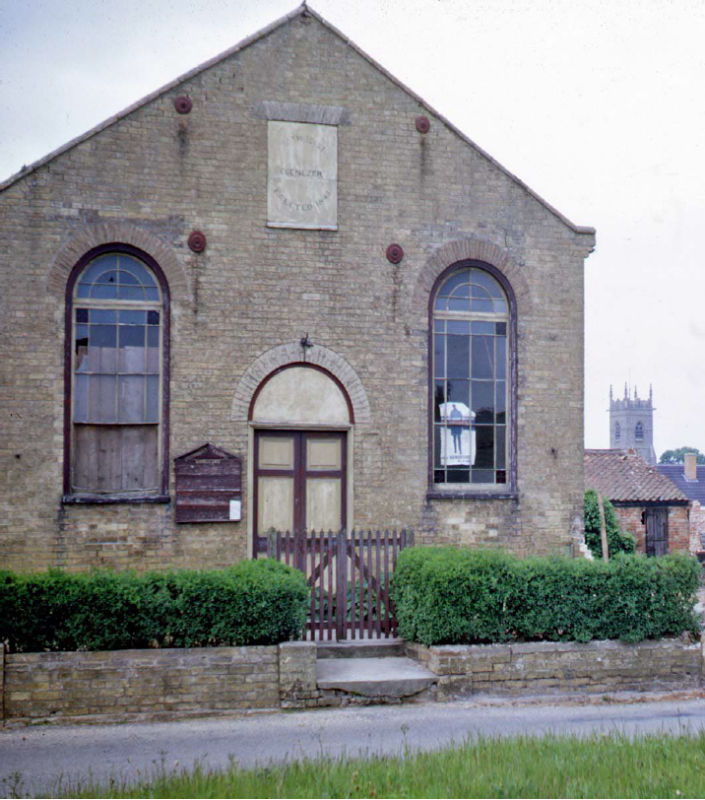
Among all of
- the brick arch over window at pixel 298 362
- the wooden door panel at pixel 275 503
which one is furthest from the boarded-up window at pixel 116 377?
the wooden door panel at pixel 275 503

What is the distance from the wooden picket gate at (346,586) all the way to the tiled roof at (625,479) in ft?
70.4

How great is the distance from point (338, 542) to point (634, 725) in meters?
4.10

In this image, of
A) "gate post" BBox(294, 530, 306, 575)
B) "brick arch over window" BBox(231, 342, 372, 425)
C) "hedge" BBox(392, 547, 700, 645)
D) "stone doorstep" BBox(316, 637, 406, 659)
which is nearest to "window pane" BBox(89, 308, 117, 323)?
"brick arch over window" BBox(231, 342, 372, 425)

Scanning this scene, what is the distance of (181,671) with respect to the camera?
1036 centimetres

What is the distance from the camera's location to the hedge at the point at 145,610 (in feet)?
34.1

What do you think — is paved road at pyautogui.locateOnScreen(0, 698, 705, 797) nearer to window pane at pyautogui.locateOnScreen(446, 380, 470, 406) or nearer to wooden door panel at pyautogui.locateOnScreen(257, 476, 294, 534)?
wooden door panel at pyautogui.locateOnScreen(257, 476, 294, 534)

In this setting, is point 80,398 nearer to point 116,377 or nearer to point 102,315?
point 116,377

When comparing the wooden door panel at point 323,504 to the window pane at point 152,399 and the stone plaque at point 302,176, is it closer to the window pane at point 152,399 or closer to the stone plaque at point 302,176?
the window pane at point 152,399

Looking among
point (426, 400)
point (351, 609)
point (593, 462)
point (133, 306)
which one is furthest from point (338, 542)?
point (593, 462)

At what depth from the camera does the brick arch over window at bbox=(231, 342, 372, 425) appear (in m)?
15.1

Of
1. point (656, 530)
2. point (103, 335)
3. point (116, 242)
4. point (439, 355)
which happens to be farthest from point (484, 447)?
point (656, 530)

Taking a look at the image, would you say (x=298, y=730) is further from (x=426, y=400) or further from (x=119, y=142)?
(x=119, y=142)

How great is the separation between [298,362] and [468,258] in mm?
3196

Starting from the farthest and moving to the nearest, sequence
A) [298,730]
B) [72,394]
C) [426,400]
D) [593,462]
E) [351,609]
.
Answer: [593,462], [426,400], [72,394], [351,609], [298,730]
